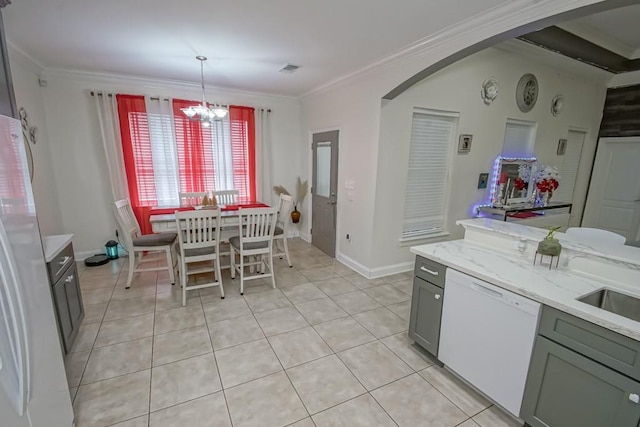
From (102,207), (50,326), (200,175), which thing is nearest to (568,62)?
(200,175)

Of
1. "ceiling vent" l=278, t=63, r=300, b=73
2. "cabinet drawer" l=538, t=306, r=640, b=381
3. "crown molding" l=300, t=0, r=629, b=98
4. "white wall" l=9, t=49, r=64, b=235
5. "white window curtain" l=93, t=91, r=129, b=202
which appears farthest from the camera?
"white window curtain" l=93, t=91, r=129, b=202

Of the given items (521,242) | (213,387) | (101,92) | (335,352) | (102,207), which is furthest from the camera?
(102,207)

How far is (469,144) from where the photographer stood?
391 cm

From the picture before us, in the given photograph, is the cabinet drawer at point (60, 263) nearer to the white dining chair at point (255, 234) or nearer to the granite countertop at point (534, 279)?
the white dining chair at point (255, 234)

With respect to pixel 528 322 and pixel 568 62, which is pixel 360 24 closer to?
pixel 528 322

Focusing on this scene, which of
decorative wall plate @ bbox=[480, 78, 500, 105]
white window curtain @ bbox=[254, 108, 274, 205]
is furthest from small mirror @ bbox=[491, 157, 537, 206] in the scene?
white window curtain @ bbox=[254, 108, 274, 205]

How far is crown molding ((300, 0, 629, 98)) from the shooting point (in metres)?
1.80

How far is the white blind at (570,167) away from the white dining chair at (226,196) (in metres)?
5.64

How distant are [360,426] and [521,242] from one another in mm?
1695

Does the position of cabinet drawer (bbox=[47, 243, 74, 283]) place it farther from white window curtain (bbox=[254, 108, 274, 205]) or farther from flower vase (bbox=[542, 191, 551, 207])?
flower vase (bbox=[542, 191, 551, 207])

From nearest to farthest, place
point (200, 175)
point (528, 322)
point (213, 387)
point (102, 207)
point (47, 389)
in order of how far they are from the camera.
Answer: point (47, 389) → point (528, 322) → point (213, 387) → point (102, 207) → point (200, 175)

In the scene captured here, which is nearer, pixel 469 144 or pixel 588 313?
pixel 588 313

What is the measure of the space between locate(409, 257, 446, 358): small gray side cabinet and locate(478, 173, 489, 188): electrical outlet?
8.64 feet

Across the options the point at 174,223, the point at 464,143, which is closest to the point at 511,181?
the point at 464,143
